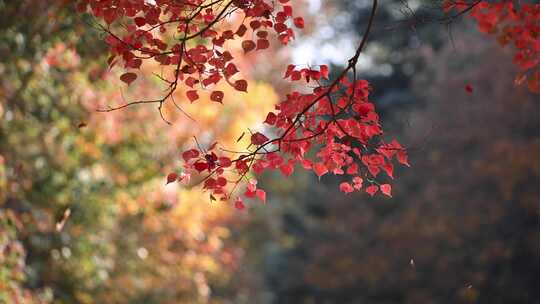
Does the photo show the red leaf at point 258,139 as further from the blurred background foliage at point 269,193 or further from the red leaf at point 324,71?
the blurred background foliage at point 269,193

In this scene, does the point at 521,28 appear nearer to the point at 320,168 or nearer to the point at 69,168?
the point at 320,168

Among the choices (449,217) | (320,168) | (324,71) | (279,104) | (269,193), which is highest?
(269,193)

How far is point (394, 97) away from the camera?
19109 mm

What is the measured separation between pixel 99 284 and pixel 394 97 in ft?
40.9

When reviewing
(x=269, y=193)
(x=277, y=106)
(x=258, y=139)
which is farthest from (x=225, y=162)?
(x=269, y=193)

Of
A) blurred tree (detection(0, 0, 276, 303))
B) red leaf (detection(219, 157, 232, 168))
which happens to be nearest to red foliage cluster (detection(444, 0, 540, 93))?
red leaf (detection(219, 157, 232, 168))

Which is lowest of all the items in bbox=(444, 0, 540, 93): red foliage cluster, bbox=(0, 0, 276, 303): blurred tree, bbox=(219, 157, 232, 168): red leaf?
bbox=(219, 157, 232, 168): red leaf

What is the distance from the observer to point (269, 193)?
1970 cm

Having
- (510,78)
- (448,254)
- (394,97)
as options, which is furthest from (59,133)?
(394,97)

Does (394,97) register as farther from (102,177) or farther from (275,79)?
(102,177)

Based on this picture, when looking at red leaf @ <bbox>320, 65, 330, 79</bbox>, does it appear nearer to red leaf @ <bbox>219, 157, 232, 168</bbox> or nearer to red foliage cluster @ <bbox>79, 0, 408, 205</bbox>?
red foliage cluster @ <bbox>79, 0, 408, 205</bbox>

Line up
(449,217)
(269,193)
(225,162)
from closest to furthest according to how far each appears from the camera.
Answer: (225,162) < (449,217) < (269,193)

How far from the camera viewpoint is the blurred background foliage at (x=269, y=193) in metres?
6.64

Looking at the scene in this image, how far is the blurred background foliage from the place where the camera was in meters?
6.64
